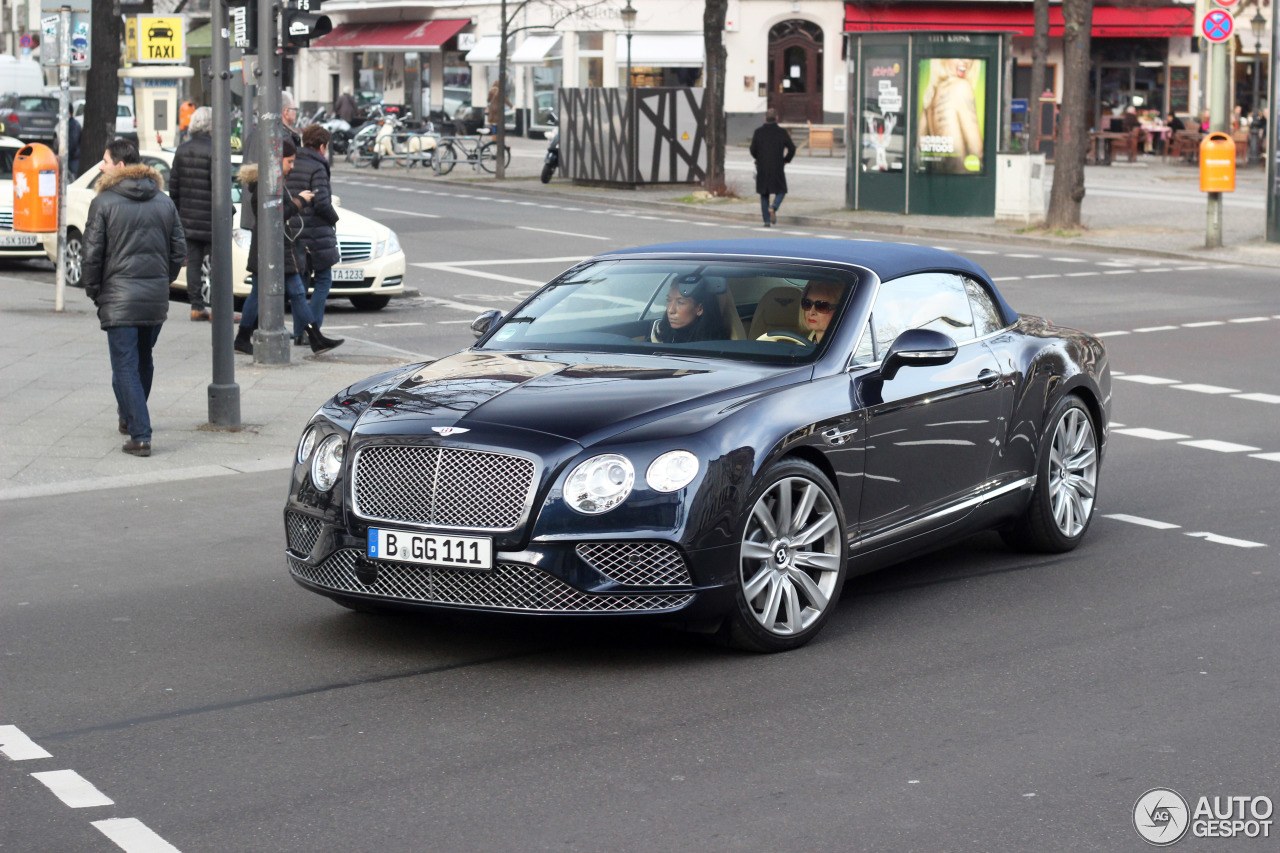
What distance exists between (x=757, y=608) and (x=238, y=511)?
3671 millimetres

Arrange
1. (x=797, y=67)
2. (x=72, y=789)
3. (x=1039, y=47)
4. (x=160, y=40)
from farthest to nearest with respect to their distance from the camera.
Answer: (x=797, y=67), (x=1039, y=47), (x=160, y=40), (x=72, y=789)

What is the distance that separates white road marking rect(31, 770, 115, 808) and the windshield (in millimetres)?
2687

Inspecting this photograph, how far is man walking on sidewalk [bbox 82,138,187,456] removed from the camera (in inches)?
399

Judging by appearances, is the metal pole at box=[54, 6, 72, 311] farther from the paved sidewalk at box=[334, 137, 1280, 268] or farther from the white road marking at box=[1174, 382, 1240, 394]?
the paved sidewalk at box=[334, 137, 1280, 268]

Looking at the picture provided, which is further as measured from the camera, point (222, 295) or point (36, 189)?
point (36, 189)

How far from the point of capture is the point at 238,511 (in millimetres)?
9047

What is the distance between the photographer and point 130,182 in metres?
10.2

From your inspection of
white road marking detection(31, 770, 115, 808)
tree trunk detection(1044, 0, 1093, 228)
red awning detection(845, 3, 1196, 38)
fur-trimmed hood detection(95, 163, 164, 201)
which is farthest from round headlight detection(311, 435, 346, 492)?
red awning detection(845, 3, 1196, 38)

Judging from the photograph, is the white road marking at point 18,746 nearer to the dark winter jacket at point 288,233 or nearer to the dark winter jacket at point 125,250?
the dark winter jacket at point 125,250

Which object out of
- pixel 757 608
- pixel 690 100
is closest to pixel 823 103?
pixel 690 100

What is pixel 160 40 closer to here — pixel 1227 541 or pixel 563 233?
pixel 563 233

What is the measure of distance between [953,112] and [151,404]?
19.7m

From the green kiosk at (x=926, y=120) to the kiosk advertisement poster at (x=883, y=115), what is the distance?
0.6 inches

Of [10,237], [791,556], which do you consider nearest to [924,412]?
[791,556]
